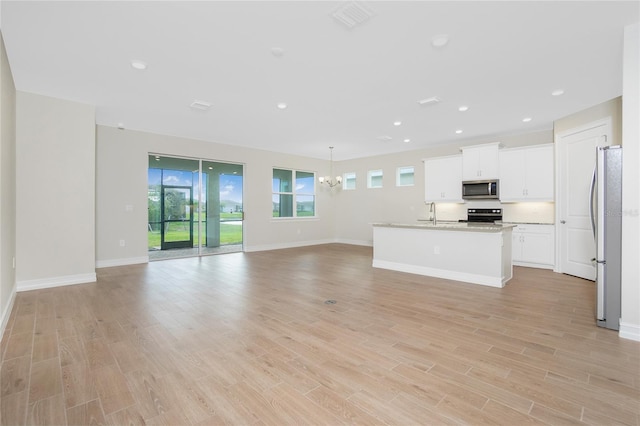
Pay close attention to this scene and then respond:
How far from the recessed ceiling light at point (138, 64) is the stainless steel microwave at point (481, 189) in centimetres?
644

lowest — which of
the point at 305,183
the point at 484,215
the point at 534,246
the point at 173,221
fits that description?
the point at 534,246

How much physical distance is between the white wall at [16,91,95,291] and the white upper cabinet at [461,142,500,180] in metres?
7.32

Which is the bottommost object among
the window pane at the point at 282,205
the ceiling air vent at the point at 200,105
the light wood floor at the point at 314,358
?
the light wood floor at the point at 314,358

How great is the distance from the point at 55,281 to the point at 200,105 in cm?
345

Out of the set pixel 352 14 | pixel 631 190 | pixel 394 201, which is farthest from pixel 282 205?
A: pixel 631 190

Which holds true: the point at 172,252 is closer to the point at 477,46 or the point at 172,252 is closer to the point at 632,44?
the point at 477,46

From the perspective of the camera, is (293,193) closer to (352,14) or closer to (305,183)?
(305,183)

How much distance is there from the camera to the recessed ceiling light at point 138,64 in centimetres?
330

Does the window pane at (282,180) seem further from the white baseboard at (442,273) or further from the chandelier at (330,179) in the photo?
the white baseboard at (442,273)

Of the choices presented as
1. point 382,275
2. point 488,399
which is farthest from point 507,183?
point 488,399

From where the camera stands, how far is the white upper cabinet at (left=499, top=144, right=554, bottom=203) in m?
5.70

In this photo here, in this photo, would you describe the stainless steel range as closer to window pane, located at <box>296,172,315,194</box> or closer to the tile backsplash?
the tile backsplash

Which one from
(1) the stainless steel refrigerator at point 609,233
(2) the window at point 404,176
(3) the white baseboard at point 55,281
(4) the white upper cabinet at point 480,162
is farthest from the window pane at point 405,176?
(3) the white baseboard at point 55,281

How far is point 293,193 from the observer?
30.1ft
